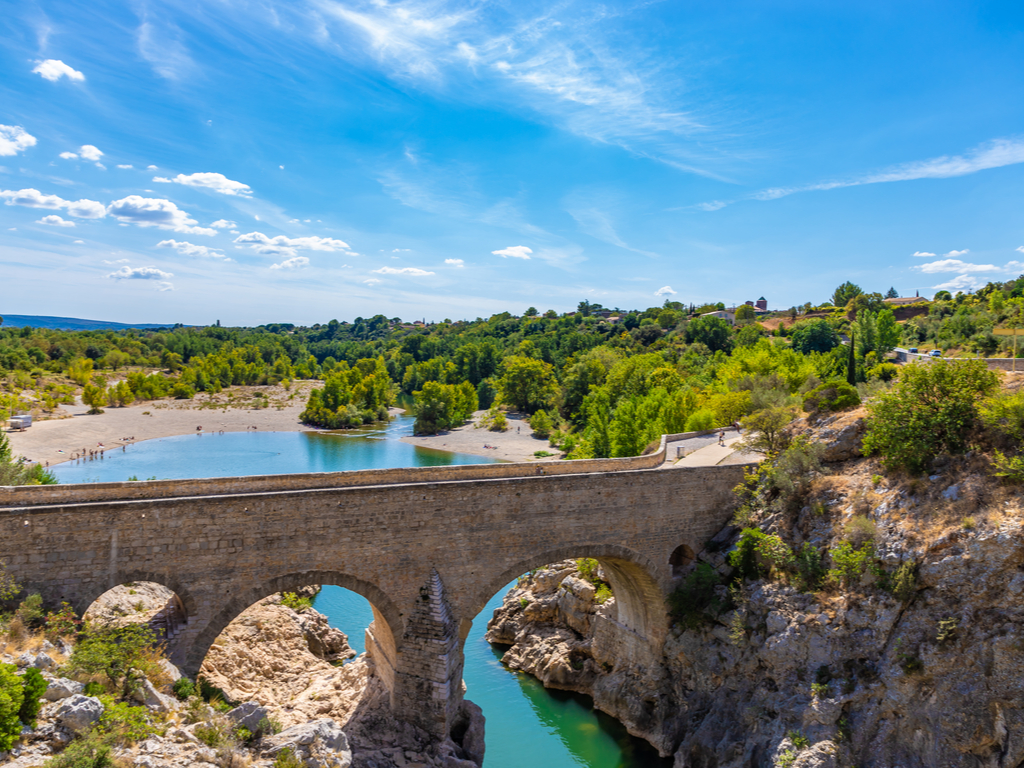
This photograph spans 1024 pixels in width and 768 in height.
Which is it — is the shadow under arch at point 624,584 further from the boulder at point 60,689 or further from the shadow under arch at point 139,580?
the boulder at point 60,689

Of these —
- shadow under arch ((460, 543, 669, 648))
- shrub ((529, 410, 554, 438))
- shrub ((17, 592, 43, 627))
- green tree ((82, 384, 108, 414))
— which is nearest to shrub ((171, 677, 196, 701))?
shrub ((17, 592, 43, 627))

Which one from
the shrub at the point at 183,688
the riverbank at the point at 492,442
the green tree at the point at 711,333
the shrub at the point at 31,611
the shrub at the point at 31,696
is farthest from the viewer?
the green tree at the point at 711,333

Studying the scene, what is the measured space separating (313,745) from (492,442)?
53221mm

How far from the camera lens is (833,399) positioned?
20531 millimetres

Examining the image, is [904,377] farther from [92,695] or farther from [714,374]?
[714,374]

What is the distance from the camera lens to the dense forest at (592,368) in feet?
113

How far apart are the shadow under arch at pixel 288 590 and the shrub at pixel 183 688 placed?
708mm

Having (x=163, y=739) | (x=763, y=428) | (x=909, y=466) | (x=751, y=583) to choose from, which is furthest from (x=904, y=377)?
(x=163, y=739)

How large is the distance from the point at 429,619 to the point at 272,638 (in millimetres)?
8305

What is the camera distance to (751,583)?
57.5ft

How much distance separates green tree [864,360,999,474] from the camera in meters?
16.3

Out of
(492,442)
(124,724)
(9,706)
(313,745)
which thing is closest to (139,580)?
(124,724)

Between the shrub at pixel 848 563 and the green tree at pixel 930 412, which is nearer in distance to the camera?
the shrub at pixel 848 563

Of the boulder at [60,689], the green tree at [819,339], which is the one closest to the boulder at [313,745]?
the boulder at [60,689]
